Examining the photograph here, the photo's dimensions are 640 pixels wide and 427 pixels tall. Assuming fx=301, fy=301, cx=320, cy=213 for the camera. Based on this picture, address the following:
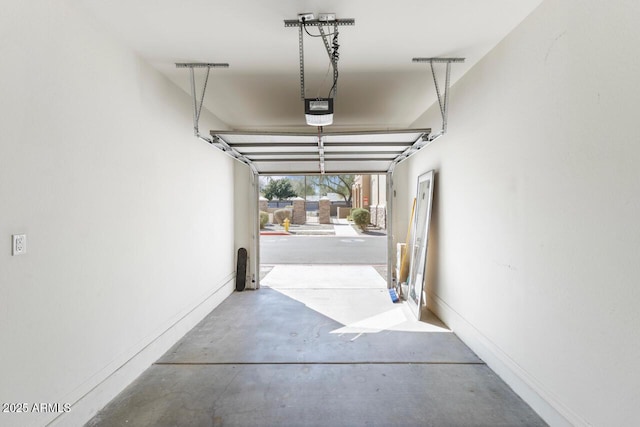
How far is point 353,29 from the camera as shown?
8.36ft

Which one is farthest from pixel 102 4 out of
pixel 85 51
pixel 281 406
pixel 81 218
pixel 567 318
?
pixel 567 318

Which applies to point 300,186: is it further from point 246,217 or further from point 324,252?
point 246,217

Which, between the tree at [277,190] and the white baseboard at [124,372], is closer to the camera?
the white baseboard at [124,372]

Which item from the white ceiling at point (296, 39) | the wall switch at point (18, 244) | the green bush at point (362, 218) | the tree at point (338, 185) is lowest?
the green bush at point (362, 218)

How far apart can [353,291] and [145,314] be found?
143 inches

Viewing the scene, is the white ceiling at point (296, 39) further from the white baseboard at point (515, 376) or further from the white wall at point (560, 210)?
the white baseboard at point (515, 376)

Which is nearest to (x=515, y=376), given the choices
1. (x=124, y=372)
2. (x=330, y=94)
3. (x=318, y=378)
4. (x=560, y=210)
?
(x=560, y=210)

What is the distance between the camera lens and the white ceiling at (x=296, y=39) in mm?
2254

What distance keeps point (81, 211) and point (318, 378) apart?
2.38m

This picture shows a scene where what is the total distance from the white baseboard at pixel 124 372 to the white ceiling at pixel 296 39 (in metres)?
2.84

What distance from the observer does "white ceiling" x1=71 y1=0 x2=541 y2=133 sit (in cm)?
225

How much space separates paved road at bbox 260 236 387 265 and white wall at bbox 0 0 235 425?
547 centimetres

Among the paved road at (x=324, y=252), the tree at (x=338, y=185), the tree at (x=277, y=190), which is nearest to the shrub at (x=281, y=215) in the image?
the tree at (x=277, y=190)

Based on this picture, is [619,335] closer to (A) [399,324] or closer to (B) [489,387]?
(B) [489,387]
